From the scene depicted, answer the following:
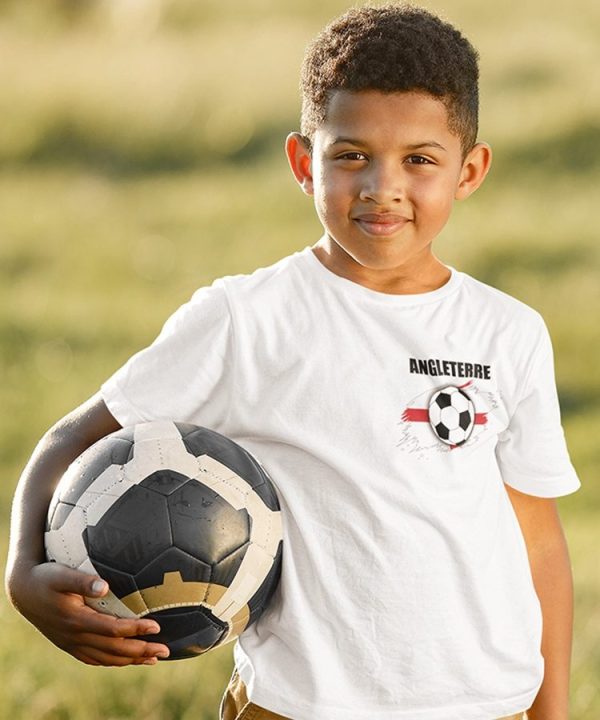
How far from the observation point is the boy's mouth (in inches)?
128

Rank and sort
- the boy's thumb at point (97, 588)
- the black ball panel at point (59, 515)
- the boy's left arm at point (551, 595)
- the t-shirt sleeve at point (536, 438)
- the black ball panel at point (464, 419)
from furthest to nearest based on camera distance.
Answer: the boy's left arm at point (551, 595)
the t-shirt sleeve at point (536, 438)
the black ball panel at point (464, 419)
the black ball panel at point (59, 515)
the boy's thumb at point (97, 588)

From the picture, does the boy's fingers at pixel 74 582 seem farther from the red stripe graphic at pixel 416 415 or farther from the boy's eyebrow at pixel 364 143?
the boy's eyebrow at pixel 364 143

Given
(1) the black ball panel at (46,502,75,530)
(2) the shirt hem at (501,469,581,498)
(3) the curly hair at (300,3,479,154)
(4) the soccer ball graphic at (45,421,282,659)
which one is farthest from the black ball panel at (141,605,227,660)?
(3) the curly hair at (300,3,479,154)

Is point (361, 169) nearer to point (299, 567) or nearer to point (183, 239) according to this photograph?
point (299, 567)

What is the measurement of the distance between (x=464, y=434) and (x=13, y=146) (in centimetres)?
1230

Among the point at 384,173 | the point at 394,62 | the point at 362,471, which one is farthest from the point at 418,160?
the point at 362,471

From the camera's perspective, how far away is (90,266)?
40.9ft

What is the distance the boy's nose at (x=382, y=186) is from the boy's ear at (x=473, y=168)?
11.2 inches

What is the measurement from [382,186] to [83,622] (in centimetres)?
118

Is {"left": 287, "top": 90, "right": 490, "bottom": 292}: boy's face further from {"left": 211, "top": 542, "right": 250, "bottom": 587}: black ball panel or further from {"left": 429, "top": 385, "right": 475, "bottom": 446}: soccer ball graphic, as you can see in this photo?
{"left": 211, "top": 542, "right": 250, "bottom": 587}: black ball panel

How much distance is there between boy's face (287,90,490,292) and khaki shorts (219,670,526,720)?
1.01 m

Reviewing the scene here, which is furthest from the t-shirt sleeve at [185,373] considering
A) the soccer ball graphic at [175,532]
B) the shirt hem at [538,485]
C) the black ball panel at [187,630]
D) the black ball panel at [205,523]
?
the shirt hem at [538,485]

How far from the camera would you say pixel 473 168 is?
11.6 ft

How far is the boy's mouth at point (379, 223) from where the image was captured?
324 centimetres
